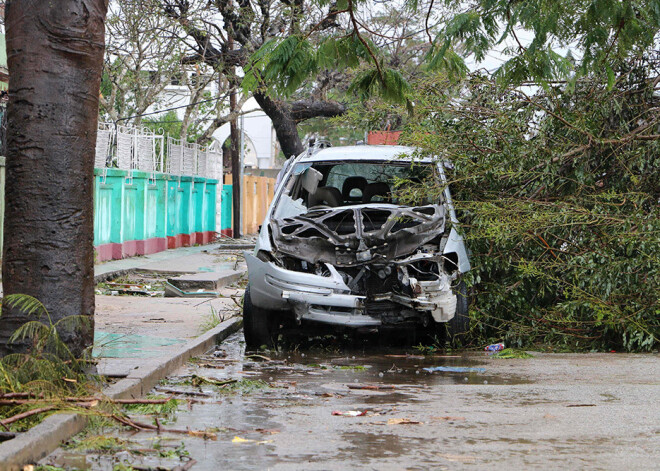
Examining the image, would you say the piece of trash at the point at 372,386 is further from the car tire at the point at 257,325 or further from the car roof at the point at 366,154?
the car roof at the point at 366,154

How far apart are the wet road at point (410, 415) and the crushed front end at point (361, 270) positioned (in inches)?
19.4

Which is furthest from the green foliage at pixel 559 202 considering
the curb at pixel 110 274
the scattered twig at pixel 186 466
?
the curb at pixel 110 274

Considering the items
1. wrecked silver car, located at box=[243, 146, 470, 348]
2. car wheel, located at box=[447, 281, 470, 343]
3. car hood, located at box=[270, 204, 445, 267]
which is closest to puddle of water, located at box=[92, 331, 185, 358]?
wrecked silver car, located at box=[243, 146, 470, 348]

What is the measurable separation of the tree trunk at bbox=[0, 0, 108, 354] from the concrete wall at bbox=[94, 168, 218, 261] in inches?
528

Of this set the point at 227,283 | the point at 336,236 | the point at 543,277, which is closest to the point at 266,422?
the point at 336,236

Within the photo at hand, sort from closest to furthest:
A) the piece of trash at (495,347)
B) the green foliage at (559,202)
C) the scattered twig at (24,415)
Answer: the scattered twig at (24,415), the green foliage at (559,202), the piece of trash at (495,347)

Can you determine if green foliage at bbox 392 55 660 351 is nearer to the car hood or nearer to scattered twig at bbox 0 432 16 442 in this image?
the car hood

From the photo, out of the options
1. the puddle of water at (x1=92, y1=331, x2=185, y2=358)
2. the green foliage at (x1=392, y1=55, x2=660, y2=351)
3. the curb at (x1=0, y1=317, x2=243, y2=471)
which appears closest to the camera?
the curb at (x1=0, y1=317, x2=243, y2=471)

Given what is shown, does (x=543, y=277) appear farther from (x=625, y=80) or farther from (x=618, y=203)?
(x=625, y=80)

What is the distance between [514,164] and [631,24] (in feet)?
8.13

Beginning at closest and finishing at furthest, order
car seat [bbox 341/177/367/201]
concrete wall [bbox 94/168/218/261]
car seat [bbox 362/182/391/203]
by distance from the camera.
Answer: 1. car seat [bbox 362/182/391/203]
2. car seat [bbox 341/177/367/201]
3. concrete wall [bbox 94/168/218/261]

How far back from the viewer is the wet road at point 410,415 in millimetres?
5012

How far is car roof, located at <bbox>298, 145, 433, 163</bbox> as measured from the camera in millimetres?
10539

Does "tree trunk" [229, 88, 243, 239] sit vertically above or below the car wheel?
above
